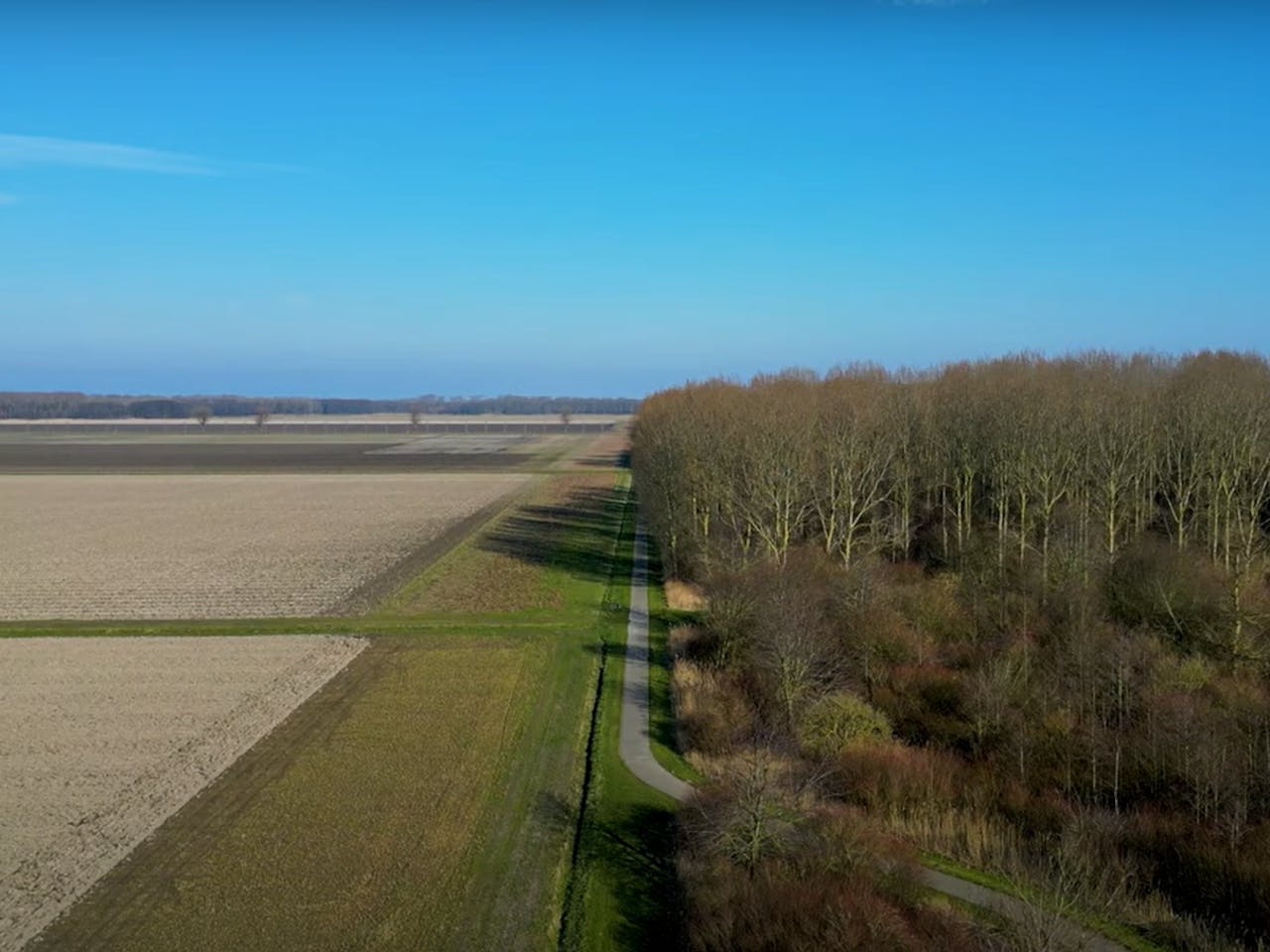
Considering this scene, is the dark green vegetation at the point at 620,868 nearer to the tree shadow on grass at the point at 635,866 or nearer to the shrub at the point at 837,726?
the tree shadow on grass at the point at 635,866

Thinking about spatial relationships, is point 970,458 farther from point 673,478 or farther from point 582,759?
point 582,759

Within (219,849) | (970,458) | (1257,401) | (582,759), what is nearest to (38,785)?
(219,849)

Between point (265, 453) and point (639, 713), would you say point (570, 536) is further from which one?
point (265, 453)

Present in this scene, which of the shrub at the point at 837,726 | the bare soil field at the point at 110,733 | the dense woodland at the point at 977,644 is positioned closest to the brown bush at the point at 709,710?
A: the dense woodland at the point at 977,644

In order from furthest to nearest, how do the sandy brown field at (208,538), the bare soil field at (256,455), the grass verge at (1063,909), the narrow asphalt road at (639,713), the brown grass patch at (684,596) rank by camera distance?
the bare soil field at (256,455), the sandy brown field at (208,538), the brown grass patch at (684,596), the narrow asphalt road at (639,713), the grass verge at (1063,909)

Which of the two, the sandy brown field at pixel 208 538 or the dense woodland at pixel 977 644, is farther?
the sandy brown field at pixel 208 538

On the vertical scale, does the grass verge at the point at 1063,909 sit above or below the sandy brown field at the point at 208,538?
below

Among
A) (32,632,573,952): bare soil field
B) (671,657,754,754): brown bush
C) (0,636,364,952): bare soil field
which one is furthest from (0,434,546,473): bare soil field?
(32,632,573,952): bare soil field
